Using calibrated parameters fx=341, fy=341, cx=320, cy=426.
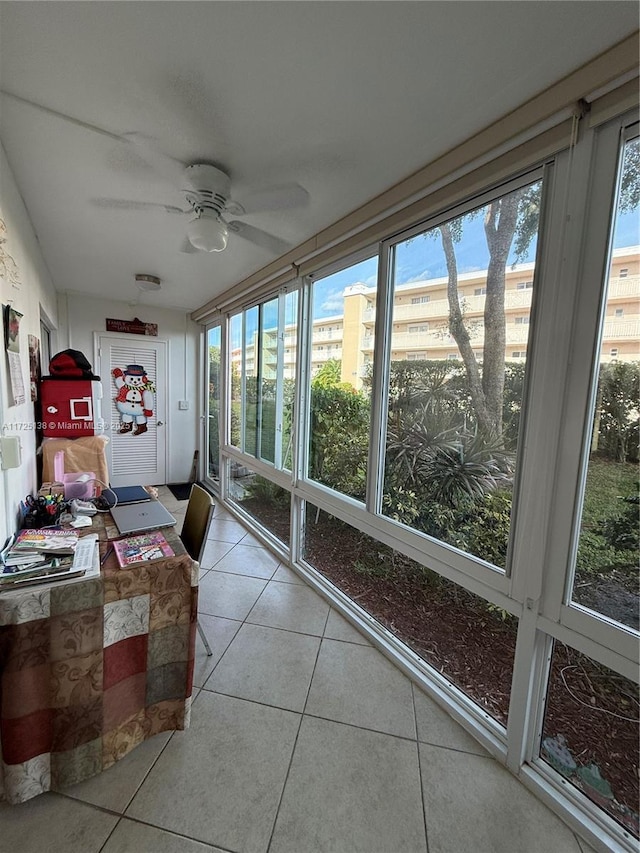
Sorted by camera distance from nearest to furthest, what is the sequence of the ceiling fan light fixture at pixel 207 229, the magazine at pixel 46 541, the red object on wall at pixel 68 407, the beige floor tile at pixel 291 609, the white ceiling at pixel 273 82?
the white ceiling at pixel 273 82
the magazine at pixel 46 541
the ceiling fan light fixture at pixel 207 229
the beige floor tile at pixel 291 609
the red object on wall at pixel 68 407

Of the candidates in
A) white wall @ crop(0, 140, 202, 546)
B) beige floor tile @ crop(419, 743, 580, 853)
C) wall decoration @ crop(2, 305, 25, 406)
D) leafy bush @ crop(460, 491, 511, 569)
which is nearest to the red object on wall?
white wall @ crop(0, 140, 202, 546)

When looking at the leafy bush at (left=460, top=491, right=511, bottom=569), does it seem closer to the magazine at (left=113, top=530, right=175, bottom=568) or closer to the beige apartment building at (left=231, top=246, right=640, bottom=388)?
the beige apartment building at (left=231, top=246, right=640, bottom=388)

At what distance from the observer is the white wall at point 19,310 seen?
1.47 m

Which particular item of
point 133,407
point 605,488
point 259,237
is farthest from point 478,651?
point 133,407

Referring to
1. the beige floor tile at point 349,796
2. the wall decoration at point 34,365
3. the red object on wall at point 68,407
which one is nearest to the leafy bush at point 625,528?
the beige floor tile at point 349,796

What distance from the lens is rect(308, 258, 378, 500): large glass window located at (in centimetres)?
215

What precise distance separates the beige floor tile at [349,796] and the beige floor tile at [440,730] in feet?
0.36

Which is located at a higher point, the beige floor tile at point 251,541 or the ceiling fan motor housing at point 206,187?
the ceiling fan motor housing at point 206,187

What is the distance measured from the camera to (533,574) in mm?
1287

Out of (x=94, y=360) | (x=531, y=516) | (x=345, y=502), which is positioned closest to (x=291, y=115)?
(x=531, y=516)

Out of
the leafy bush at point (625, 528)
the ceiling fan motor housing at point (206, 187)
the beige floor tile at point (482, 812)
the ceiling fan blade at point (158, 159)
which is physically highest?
the ceiling fan blade at point (158, 159)

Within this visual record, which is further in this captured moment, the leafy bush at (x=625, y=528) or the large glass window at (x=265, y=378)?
the large glass window at (x=265, y=378)

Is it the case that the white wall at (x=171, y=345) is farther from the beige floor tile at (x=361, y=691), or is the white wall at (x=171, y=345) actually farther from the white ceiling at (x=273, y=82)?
the beige floor tile at (x=361, y=691)

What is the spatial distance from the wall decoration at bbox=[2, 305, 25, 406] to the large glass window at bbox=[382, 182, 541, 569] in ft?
6.09
